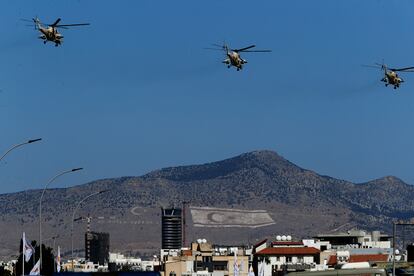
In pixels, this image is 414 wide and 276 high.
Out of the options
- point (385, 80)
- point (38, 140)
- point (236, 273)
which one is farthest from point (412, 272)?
point (236, 273)

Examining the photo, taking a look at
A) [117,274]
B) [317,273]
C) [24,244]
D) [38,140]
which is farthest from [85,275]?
[24,244]

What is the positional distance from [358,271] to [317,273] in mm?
1724

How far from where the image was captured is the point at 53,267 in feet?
504

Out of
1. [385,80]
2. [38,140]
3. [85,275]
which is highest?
[385,80]

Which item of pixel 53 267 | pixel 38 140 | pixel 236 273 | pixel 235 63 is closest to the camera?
pixel 38 140

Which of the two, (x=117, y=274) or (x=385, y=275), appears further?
(x=385, y=275)

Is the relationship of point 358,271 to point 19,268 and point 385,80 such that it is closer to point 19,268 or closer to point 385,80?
point 385,80

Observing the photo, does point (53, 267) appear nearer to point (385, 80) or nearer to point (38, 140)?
point (385, 80)

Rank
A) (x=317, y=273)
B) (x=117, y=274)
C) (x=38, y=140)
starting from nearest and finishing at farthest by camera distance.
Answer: (x=117, y=274), (x=317, y=273), (x=38, y=140)

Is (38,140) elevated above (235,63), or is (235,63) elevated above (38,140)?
(235,63)

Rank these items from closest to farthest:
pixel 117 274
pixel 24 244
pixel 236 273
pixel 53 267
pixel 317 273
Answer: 1. pixel 117 274
2. pixel 317 273
3. pixel 24 244
4. pixel 236 273
5. pixel 53 267

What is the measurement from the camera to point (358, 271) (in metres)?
65.7

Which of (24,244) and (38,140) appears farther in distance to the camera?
(24,244)

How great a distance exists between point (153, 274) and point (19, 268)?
297 feet
